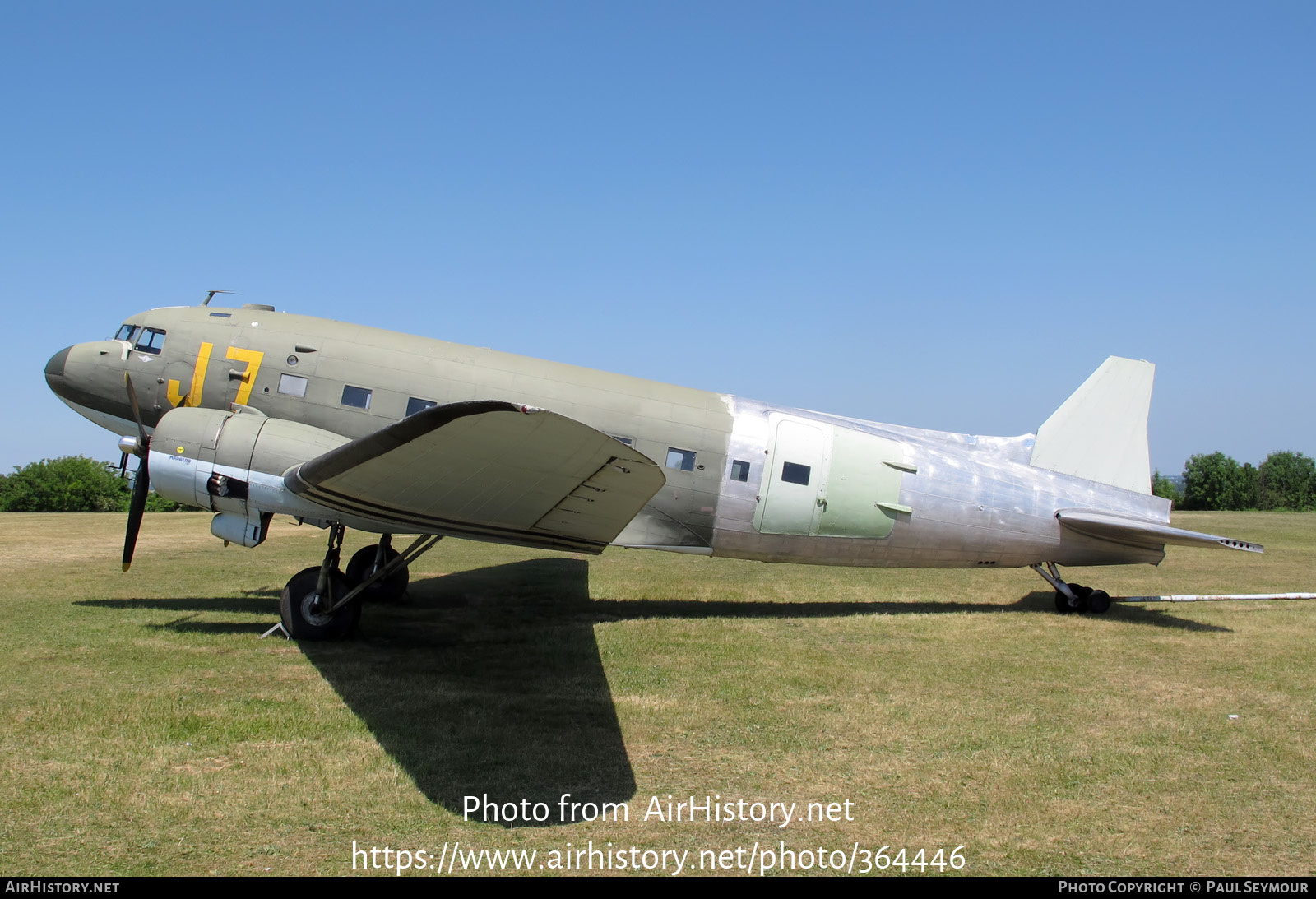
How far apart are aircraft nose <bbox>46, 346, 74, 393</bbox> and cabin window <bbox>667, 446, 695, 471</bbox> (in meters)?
8.78

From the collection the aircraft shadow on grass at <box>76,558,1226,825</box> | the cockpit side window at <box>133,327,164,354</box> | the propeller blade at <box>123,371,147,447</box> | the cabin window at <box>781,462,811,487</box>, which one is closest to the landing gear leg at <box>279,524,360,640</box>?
the aircraft shadow on grass at <box>76,558,1226,825</box>

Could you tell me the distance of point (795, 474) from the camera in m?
12.3

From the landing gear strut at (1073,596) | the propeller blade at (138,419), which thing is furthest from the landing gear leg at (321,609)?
the landing gear strut at (1073,596)

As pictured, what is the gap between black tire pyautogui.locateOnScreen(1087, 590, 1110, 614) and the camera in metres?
13.5

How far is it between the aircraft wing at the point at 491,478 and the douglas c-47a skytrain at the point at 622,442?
8cm

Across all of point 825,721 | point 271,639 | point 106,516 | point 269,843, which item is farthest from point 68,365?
point 106,516

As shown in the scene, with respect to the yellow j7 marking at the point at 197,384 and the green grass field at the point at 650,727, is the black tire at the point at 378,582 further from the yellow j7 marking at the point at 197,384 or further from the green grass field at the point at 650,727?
the yellow j7 marking at the point at 197,384

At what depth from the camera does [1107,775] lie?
692 centimetres

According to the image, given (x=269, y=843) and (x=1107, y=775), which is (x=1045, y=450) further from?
(x=269, y=843)

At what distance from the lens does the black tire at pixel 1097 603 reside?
531 inches

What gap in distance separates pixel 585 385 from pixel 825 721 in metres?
5.95

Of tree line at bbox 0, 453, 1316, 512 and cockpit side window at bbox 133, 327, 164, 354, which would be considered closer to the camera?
cockpit side window at bbox 133, 327, 164, 354

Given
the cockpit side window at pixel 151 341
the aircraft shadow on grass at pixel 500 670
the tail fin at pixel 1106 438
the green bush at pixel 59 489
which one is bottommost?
the green bush at pixel 59 489

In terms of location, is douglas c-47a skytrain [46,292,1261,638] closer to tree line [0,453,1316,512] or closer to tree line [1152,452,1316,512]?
tree line [0,453,1316,512]
